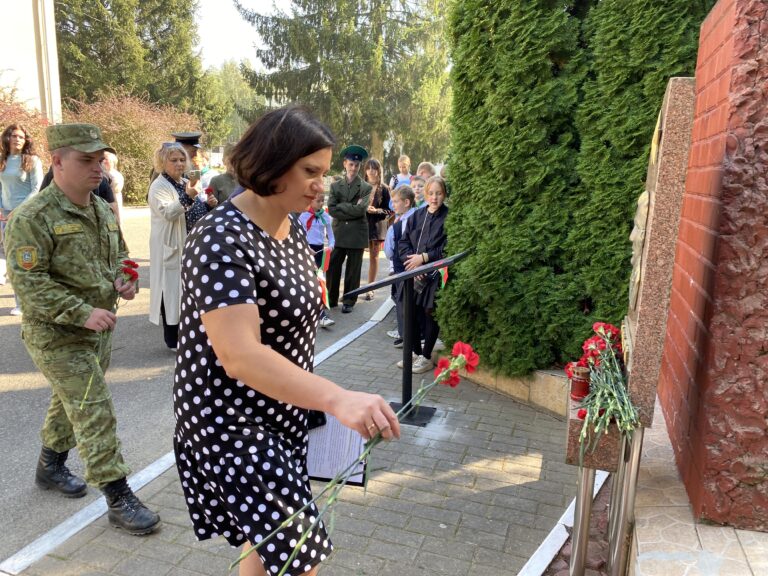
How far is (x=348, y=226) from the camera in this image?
862 centimetres

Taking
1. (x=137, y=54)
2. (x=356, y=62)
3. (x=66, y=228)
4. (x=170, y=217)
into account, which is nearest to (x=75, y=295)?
(x=66, y=228)

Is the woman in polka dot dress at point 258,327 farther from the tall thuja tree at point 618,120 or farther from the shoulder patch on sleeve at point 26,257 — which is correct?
the tall thuja tree at point 618,120

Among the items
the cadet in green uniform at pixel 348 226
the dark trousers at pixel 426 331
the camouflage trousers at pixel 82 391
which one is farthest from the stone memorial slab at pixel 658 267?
the cadet in green uniform at pixel 348 226

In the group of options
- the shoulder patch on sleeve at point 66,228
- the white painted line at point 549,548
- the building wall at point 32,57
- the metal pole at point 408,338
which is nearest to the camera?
the white painted line at point 549,548

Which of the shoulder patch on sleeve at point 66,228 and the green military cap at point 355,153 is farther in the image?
the green military cap at point 355,153

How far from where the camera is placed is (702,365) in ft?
7.34

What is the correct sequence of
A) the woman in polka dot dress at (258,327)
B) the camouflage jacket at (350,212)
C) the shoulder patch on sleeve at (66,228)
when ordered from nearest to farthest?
the woman in polka dot dress at (258,327) → the shoulder patch on sleeve at (66,228) → the camouflage jacket at (350,212)

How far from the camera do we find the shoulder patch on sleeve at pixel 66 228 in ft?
9.69

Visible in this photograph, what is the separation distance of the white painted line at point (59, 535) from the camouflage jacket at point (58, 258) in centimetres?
110

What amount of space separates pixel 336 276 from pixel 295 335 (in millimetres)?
6853

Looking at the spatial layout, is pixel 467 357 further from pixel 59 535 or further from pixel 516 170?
pixel 516 170

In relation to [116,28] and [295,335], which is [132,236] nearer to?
[295,335]

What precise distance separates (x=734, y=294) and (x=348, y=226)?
686cm

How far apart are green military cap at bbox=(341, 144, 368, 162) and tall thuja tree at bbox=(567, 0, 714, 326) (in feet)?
11.2
